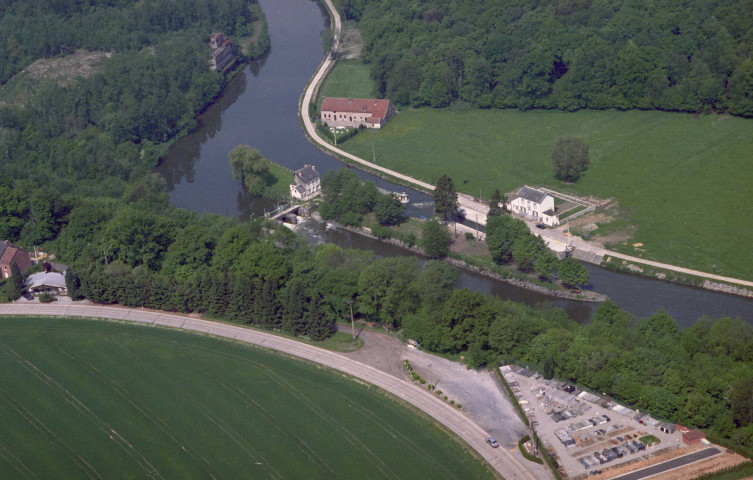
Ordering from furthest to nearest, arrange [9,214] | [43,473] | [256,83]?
[256,83], [9,214], [43,473]

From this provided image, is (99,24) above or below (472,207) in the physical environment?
above

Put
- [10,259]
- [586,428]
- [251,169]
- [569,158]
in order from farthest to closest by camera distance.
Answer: [251,169] < [569,158] < [10,259] < [586,428]

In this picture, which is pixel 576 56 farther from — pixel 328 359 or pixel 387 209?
pixel 328 359

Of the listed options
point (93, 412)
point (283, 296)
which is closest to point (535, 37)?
point (283, 296)

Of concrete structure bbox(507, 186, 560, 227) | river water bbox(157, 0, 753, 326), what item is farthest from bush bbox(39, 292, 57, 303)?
concrete structure bbox(507, 186, 560, 227)

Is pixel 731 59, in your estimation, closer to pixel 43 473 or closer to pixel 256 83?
pixel 256 83

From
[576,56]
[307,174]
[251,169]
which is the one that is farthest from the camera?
[576,56]

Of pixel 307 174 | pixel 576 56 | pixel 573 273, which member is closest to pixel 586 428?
pixel 573 273

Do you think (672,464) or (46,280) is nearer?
(672,464)
